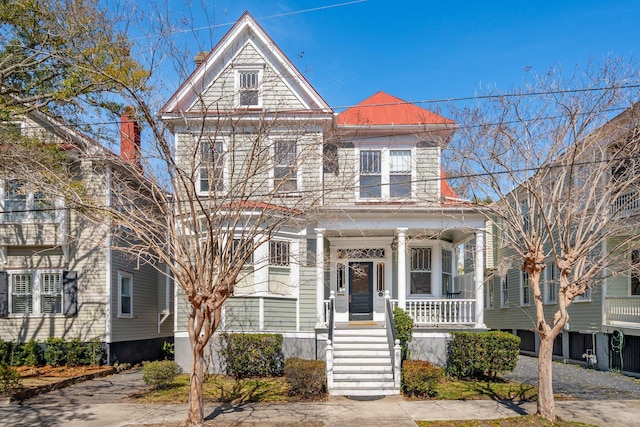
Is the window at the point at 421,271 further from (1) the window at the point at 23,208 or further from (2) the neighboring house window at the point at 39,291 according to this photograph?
(1) the window at the point at 23,208

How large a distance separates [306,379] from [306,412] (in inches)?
46.3

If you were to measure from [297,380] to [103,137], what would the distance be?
7.79 metres

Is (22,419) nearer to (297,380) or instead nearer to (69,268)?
(297,380)

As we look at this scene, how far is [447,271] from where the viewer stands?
18.1m

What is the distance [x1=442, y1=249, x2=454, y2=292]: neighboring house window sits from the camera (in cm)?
1786

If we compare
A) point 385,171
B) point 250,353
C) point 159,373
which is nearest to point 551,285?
point 385,171

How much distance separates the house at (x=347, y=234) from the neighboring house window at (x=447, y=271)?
0.18ft

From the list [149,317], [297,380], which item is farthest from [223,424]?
[149,317]

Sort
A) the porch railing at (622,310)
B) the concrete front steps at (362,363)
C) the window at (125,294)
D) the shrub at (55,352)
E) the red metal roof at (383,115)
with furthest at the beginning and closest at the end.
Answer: the window at (125,294), the red metal roof at (383,115), the shrub at (55,352), the porch railing at (622,310), the concrete front steps at (362,363)

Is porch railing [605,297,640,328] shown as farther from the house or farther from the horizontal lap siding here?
the horizontal lap siding

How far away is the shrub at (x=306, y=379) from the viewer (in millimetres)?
11938

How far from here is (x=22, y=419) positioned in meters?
10.3

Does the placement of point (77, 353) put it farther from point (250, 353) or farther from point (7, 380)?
point (250, 353)

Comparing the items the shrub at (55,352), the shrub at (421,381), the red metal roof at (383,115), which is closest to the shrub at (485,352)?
the shrub at (421,381)
